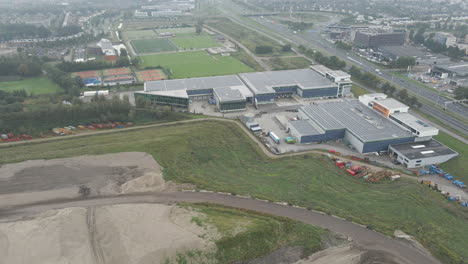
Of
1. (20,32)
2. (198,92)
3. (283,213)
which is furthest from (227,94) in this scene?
(20,32)

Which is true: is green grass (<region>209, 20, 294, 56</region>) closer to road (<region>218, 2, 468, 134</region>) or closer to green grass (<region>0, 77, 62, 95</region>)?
road (<region>218, 2, 468, 134</region>)

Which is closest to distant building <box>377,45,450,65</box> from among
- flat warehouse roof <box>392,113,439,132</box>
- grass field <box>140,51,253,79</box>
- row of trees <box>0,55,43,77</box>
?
grass field <box>140,51,253,79</box>

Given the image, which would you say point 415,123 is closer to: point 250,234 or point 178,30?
point 250,234

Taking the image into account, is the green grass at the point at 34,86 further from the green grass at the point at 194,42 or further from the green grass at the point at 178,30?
the green grass at the point at 178,30

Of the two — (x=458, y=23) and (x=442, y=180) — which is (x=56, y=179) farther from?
(x=458, y=23)

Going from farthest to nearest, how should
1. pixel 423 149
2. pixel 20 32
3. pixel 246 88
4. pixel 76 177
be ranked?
pixel 20 32, pixel 246 88, pixel 423 149, pixel 76 177

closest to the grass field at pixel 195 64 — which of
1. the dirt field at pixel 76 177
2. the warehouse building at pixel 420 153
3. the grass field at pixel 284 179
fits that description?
the grass field at pixel 284 179
